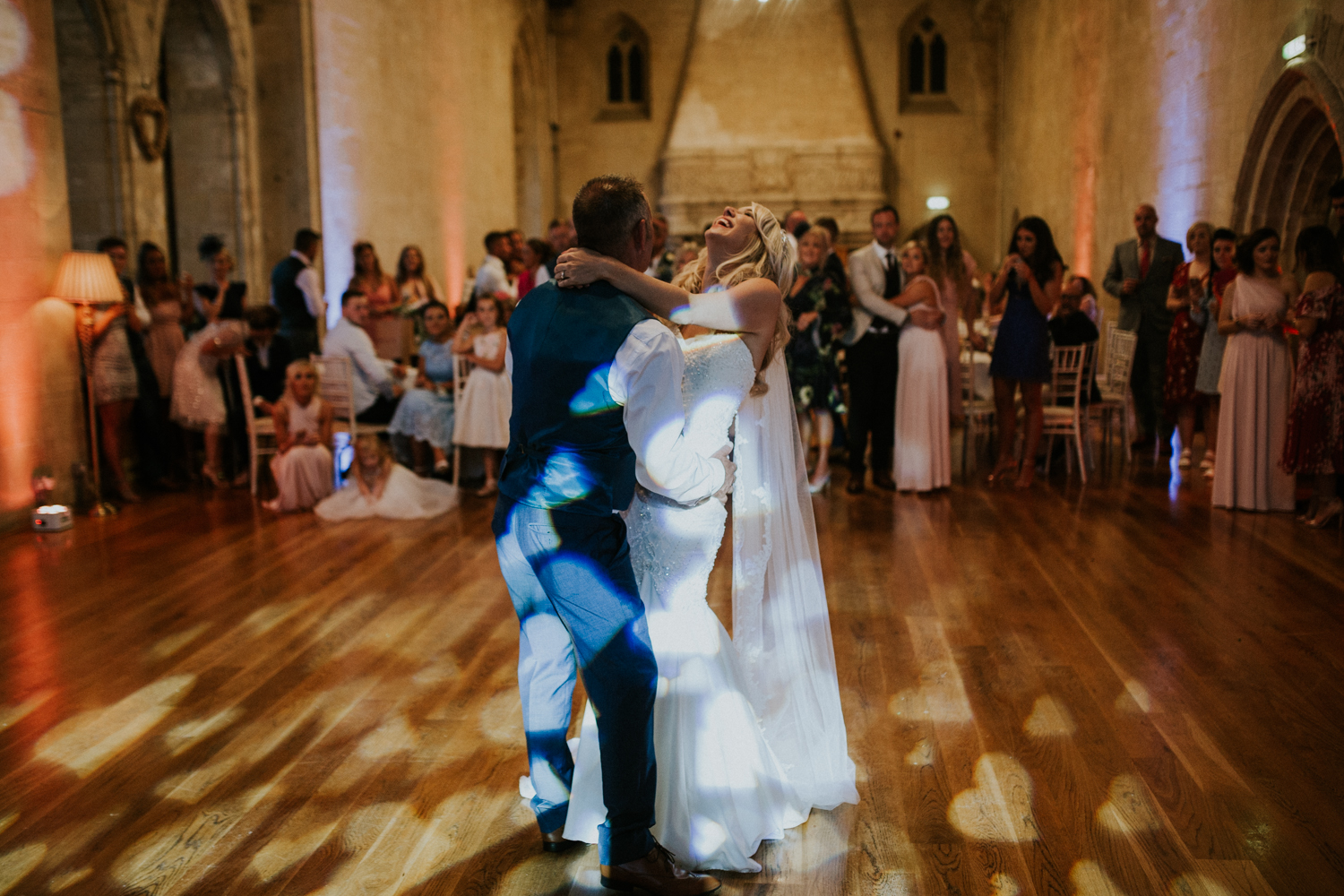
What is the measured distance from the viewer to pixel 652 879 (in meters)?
2.25

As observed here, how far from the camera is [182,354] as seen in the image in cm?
691

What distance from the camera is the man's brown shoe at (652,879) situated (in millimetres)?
2248

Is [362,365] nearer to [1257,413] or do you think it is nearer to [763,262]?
[763,262]

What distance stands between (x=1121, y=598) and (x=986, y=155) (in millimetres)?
13783

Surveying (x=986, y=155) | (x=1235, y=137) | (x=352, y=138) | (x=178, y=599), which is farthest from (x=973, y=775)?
(x=986, y=155)

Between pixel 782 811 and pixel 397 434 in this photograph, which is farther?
pixel 397 434

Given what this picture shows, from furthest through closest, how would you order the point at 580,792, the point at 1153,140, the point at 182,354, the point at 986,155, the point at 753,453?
the point at 986,155 → the point at 1153,140 → the point at 182,354 → the point at 753,453 → the point at 580,792

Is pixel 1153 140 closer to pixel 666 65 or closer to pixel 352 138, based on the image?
pixel 352 138

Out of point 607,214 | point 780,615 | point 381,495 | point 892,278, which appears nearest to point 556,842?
point 780,615

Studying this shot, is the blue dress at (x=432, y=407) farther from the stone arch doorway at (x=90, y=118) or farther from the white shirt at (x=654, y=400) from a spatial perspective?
the white shirt at (x=654, y=400)

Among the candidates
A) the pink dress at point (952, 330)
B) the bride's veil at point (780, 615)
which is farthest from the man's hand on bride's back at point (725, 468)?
the pink dress at point (952, 330)

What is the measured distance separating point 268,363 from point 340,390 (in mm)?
625

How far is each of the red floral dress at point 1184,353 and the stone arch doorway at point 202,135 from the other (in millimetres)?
6946

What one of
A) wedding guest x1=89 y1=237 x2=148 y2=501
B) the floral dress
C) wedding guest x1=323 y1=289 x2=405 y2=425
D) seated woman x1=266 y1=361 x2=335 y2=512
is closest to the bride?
the floral dress
